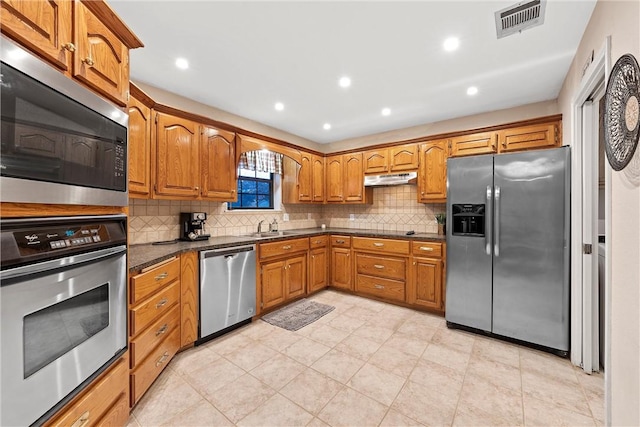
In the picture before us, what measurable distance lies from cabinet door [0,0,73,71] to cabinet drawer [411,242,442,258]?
11.0 feet

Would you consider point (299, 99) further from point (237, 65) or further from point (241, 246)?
point (241, 246)

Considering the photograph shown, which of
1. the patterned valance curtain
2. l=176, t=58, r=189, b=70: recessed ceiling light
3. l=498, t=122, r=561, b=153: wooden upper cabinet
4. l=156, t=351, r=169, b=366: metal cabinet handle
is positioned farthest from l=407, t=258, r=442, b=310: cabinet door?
l=176, t=58, r=189, b=70: recessed ceiling light

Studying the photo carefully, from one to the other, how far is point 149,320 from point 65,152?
1.24m

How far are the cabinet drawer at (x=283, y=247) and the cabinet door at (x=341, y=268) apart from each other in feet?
1.82

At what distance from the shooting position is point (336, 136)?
15.0 ft

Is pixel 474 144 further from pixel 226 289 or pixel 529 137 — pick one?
pixel 226 289

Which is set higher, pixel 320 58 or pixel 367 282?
pixel 320 58

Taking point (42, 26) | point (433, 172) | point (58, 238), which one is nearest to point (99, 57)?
point (42, 26)

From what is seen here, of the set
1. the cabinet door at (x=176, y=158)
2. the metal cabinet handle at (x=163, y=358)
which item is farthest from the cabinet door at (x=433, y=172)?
the metal cabinet handle at (x=163, y=358)

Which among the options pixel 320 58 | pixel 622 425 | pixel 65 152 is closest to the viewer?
pixel 65 152

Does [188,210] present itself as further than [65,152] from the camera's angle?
Yes

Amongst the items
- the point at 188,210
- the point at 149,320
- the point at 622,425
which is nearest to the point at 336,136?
the point at 188,210

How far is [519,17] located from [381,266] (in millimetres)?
2798

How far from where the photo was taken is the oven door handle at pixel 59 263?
2.96 feet
